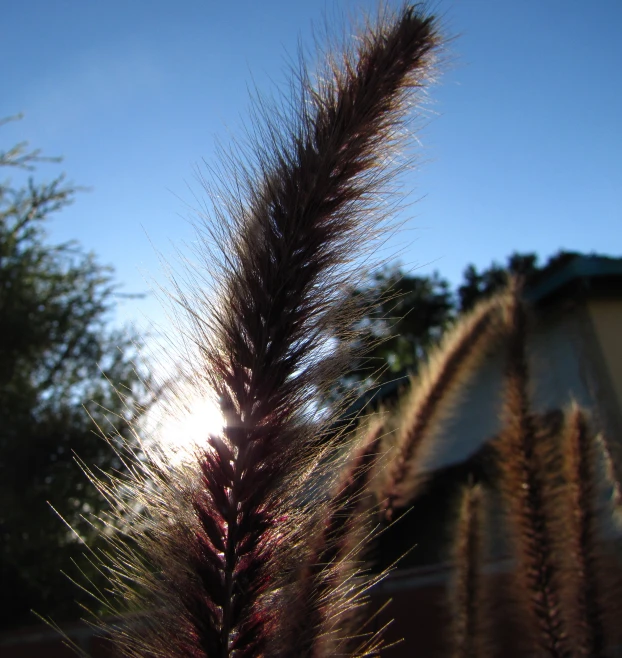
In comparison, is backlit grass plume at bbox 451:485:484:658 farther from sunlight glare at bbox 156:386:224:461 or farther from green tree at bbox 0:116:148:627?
green tree at bbox 0:116:148:627

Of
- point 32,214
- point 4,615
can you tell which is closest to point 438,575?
point 4,615

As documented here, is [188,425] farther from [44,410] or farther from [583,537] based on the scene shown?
[44,410]

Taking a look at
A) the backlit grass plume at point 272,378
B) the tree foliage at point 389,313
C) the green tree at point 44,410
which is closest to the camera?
the backlit grass plume at point 272,378

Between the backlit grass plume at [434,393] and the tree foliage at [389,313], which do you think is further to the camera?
the backlit grass plume at [434,393]

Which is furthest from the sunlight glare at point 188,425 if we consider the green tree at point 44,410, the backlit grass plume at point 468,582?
the green tree at point 44,410

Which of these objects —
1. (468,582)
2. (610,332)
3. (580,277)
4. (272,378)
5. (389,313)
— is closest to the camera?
→ (272,378)

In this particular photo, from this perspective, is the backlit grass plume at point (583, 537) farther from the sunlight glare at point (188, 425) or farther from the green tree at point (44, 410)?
the green tree at point (44, 410)

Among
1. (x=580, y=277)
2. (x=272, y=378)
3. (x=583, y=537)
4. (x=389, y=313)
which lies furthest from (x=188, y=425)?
(x=580, y=277)

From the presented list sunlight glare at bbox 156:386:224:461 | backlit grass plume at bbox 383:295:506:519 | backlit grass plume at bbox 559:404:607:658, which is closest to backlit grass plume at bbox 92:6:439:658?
sunlight glare at bbox 156:386:224:461
